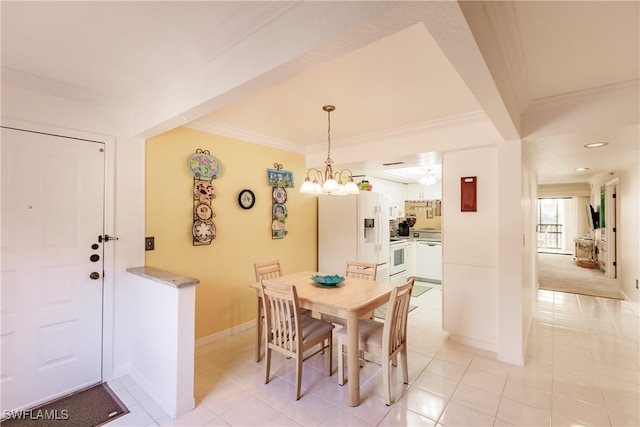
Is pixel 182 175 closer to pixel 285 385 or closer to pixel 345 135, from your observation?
pixel 345 135

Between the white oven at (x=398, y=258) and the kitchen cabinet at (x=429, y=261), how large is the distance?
41 centimetres

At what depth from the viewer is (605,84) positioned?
86.4 inches

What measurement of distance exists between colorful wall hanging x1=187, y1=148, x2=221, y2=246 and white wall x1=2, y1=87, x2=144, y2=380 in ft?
1.64

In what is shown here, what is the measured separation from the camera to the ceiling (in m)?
1.24

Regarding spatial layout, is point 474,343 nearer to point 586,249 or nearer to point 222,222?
point 222,222

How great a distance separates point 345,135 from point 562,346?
10.9ft

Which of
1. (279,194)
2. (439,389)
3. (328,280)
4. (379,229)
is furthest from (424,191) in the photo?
(439,389)

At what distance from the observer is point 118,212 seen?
2504 mm

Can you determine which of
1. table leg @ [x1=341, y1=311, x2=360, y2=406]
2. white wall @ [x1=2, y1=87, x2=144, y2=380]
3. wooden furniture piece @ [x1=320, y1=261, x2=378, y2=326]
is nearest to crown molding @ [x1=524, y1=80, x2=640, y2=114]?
wooden furniture piece @ [x1=320, y1=261, x2=378, y2=326]

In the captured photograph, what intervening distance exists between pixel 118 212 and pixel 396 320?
2.49m

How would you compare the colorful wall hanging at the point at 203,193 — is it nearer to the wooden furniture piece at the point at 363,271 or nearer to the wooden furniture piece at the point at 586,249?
the wooden furniture piece at the point at 363,271

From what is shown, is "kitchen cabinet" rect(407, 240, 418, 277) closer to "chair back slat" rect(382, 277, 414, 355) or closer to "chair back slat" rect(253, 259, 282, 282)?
"chair back slat" rect(253, 259, 282, 282)

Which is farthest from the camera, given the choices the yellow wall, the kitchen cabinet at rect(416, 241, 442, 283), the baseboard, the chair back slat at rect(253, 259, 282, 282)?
the kitchen cabinet at rect(416, 241, 442, 283)

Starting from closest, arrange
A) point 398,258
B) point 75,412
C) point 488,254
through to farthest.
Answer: point 75,412, point 488,254, point 398,258
